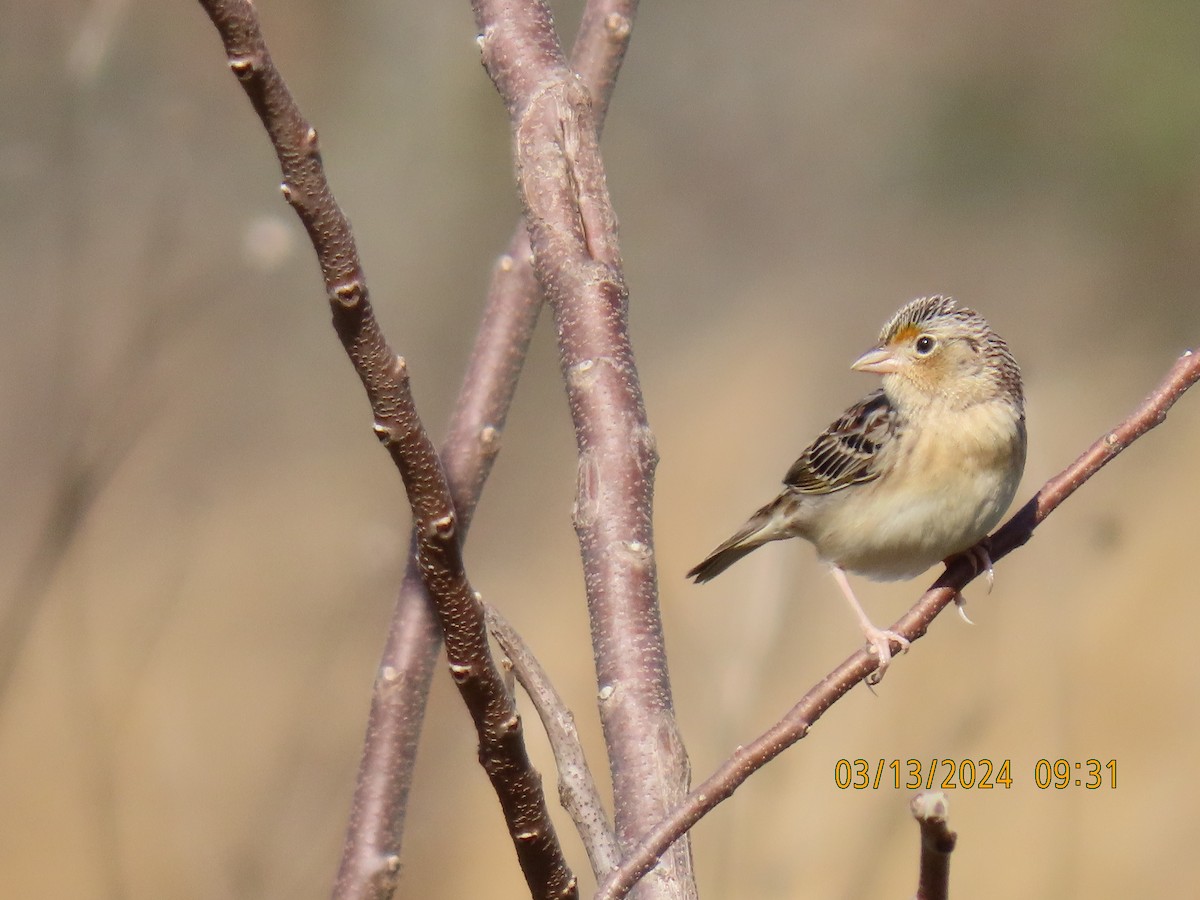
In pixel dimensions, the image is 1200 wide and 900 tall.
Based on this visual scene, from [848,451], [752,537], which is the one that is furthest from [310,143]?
[752,537]

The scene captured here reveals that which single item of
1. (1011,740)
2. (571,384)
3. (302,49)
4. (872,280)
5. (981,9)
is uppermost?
(981,9)

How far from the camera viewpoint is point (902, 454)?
12.8 ft

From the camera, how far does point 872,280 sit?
938cm

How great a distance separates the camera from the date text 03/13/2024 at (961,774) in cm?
483

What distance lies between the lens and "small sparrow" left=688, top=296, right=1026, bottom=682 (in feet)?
11.9

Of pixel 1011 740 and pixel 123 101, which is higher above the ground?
pixel 123 101

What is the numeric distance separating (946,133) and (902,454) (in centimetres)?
655

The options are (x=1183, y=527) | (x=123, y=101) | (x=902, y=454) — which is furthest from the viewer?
(x=123, y=101)

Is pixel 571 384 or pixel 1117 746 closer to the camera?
pixel 571 384

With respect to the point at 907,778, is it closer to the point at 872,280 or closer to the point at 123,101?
the point at 872,280

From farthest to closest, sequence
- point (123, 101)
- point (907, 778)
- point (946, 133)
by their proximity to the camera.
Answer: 1. point (946, 133)
2. point (123, 101)
3. point (907, 778)

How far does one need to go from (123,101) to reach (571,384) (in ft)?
22.5

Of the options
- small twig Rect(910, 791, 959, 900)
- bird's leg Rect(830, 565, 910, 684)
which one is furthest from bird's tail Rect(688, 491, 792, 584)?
small twig Rect(910, 791, 959, 900)

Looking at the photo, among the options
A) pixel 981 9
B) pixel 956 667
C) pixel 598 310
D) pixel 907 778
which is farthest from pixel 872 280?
pixel 598 310
